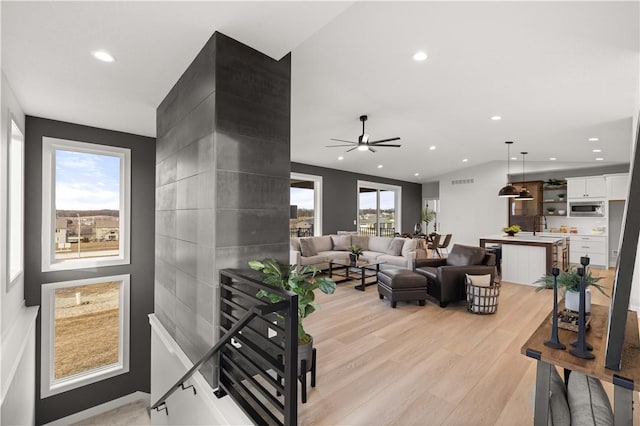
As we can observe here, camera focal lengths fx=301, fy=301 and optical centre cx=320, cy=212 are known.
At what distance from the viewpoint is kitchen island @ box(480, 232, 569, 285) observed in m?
5.88

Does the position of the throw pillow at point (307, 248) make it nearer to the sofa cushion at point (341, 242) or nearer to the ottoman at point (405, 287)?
the sofa cushion at point (341, 242)

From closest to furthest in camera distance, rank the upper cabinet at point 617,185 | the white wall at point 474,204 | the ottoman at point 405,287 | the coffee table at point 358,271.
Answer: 1. the ottoman at point 405,287
2. the coffee table at point 358,271
3. the upper cabinet at point 617,185
4. the white wall at point 474,204

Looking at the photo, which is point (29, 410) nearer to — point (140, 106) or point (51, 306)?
point (51, 306)

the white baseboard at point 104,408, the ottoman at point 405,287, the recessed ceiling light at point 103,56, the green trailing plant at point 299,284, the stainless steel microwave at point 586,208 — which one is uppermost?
the recessed ceiling light at point 103,56

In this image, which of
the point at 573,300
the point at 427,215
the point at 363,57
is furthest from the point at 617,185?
the point at 363,57

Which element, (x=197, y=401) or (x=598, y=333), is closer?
(x=598, y=333)

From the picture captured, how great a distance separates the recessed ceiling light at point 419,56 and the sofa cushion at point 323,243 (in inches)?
206

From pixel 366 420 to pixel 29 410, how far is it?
381cm

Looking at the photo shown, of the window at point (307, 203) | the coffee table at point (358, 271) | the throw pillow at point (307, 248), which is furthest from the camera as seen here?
the window at point (307, 203)

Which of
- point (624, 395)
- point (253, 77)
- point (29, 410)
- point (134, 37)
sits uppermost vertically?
point (134, 37)

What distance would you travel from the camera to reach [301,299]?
75.2 inches

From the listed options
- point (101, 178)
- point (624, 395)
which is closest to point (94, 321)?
point (101, 178)

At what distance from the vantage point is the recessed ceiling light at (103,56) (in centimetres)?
228

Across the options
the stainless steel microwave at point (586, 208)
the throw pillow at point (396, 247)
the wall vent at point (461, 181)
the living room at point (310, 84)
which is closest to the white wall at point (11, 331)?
the living room at point (310, 84)
